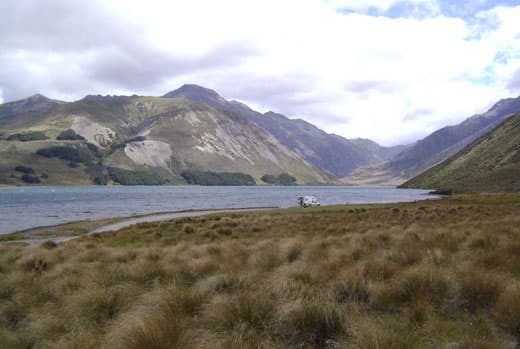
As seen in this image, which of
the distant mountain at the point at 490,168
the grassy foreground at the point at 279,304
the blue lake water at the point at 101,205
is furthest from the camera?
the distant mountain at the point at 490,168

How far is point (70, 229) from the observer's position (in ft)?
130

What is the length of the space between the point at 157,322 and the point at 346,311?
9.04ft

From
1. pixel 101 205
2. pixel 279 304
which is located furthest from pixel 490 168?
pixel 279 304

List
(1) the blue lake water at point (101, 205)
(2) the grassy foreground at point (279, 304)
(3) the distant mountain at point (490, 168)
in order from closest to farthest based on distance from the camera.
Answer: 1. (2) the grassy foreground at point (279, 304)
2. (1) the blue lake water at point (101, 205)
3. (3) the distant mountain at point (490, 168)

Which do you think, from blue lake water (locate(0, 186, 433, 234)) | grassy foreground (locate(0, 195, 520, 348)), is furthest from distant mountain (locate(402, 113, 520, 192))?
grassy foreground (locate(0, 195, 520, 348))

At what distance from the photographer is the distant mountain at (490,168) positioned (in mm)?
119438

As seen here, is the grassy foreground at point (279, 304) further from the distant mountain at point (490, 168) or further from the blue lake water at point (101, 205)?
the distant mountain at point (490, 168)

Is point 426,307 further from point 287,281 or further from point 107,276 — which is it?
point 107,276

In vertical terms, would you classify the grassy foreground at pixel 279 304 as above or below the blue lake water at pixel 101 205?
above

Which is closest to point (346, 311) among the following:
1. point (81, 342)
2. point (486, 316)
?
point (486, 316)

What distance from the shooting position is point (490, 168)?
14750 centimetres

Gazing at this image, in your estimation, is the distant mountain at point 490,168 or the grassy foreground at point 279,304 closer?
the grassy foreground at point 279,304

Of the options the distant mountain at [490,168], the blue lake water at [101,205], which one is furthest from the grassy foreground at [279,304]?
the distant mountain at [490,168]

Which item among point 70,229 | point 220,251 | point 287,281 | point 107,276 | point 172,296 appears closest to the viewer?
point 172,296
